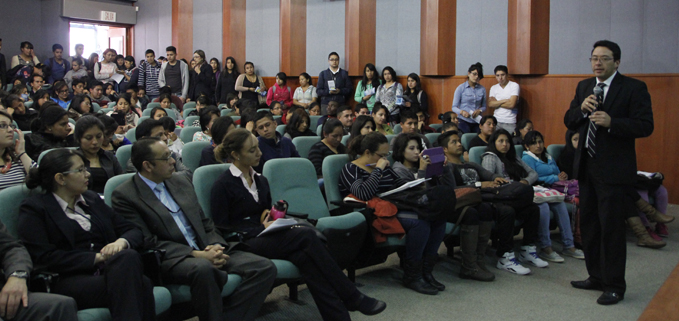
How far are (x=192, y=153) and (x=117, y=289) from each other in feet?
6.33

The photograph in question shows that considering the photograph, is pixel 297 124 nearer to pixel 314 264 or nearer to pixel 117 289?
pixel 314 264

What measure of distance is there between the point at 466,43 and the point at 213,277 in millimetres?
6882

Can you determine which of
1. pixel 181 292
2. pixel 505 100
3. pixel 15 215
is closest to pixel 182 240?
pixel 181 292

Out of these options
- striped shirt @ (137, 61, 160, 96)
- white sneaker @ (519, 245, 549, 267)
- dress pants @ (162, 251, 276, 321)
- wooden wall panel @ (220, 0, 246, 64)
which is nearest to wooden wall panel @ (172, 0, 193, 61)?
wooden wall panel @ (220, 0, 246, 64)

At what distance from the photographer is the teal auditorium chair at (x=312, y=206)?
3123 mm

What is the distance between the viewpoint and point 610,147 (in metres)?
3.29

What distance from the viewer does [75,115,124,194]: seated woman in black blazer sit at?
3.24m

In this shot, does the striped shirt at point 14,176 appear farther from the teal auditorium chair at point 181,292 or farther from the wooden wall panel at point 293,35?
the wooden wall panel at point 293,35

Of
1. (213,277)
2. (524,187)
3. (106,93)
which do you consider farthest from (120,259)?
(106,93)

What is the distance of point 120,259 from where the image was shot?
7.19ft

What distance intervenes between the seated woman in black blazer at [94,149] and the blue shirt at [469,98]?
5.26 meters

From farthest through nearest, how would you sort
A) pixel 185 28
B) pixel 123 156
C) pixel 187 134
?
pixel 185 28
pixel 187 134
pixel 123 156

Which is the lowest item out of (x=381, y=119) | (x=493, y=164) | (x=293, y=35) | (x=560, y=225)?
(x=560, y=225)

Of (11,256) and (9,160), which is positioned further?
(9,160)
